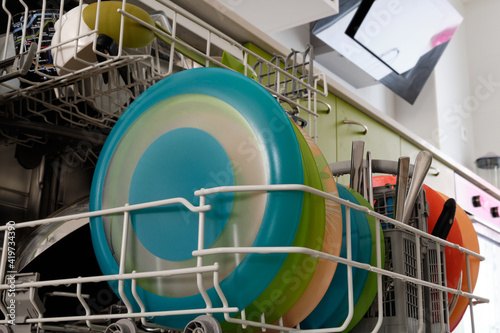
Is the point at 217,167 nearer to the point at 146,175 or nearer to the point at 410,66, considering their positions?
the point at 146,175

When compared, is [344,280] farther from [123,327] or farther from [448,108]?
[448,108]

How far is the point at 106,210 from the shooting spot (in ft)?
1.62

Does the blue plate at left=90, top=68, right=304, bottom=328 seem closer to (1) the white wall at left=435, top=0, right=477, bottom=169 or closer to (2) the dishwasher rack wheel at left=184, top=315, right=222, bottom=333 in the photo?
(2) the dishwasher rack wheel at left=184, top=315, right=222, bottom=333

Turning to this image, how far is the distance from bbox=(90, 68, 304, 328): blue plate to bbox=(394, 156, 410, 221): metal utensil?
0.22 m

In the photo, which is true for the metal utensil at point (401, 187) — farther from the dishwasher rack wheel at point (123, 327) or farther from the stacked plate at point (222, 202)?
the dishwasher rack wheel at point (123, 327)

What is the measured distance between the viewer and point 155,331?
2.10 ft

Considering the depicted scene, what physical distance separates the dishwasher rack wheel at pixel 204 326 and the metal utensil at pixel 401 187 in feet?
1.01

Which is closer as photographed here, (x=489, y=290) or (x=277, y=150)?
(x=277, y=150)

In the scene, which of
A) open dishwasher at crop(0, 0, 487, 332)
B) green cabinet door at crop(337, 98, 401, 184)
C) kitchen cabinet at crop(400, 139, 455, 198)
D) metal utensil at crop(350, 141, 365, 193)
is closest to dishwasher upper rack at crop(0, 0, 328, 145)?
open dishwasher at crop(0, 0, 487, 332)

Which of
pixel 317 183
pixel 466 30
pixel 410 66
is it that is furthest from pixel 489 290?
pixel 317 183

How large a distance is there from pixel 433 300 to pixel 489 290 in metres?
1.91

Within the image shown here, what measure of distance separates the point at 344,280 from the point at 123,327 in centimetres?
22

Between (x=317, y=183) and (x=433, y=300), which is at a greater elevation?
(x=317, y=183)

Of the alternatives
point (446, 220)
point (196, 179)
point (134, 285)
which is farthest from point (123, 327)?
point (446, 220)
